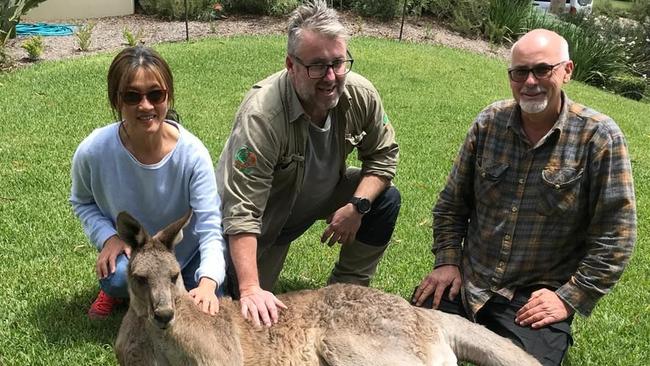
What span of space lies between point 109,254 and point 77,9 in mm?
15326

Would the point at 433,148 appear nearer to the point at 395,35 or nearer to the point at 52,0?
the point at 395,35

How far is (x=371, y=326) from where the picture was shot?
12.7ft

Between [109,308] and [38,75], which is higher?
[109,308]

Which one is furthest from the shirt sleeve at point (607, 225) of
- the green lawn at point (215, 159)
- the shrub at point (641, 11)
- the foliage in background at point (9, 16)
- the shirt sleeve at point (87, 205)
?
the shrub at point (641, 11)

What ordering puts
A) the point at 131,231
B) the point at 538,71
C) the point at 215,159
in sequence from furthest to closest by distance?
the point at 215,159, the point at 538,71, the point at 131,231

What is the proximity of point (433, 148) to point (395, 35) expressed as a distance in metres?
9.02

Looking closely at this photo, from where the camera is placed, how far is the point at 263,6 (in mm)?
17797

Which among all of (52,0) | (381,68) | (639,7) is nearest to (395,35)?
(381,68)

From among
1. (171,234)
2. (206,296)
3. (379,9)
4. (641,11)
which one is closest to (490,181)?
(206,296)

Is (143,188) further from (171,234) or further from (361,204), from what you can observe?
(361,204)

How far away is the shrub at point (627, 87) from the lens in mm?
16750

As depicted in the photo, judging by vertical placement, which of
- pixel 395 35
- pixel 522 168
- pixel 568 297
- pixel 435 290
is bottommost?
pixel 395 35

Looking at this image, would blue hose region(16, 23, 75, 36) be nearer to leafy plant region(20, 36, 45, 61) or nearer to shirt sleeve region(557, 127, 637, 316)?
leafy plant region(20, 36, 45, 61)

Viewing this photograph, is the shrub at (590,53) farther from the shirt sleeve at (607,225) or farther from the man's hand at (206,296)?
the man's hand at (206,296)
